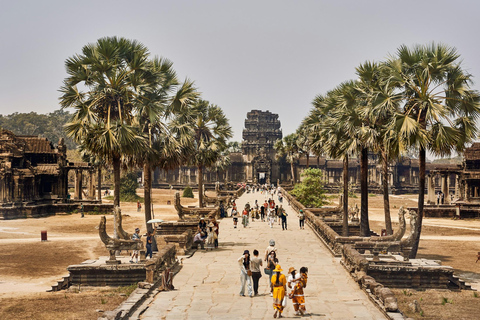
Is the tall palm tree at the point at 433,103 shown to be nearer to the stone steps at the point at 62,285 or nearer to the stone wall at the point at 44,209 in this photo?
the stone steps at the point at 62,285

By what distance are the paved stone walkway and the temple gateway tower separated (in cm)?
8475

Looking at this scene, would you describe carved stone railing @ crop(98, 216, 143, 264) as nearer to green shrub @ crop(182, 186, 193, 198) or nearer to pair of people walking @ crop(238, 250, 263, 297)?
pair of people walking @ crop(238, 250, 263, 297)

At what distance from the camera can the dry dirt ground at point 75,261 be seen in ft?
54.3

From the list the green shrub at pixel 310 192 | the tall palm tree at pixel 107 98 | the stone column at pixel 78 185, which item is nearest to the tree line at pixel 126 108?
the tall palm tree at pixel 107 98

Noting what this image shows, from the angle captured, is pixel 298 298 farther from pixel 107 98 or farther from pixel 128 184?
pixel 128 184

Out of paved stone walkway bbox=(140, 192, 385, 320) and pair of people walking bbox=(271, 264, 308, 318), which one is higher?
pair of people walking bbox=(271, 264, 308, 318)

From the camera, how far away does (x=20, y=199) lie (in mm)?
50406

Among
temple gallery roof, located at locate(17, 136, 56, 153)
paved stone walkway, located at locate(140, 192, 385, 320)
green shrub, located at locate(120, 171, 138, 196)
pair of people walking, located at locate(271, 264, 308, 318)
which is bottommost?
paved stone walkway, located at locate(140, 192, 385, 320)

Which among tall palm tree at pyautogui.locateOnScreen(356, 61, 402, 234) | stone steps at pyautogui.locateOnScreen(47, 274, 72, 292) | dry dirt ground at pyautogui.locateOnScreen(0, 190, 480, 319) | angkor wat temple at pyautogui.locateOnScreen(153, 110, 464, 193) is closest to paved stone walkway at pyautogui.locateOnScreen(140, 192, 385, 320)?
dry dirt ground at pyautogui.locateOnScreen(0, 190, 480, 319)

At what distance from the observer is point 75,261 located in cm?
2583

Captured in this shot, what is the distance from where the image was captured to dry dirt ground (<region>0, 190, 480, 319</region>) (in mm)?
16561

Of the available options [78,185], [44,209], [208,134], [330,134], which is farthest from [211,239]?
[78,185]

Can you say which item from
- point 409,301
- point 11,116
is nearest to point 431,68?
point 409,301

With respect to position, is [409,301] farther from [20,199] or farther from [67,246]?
[20,199]
